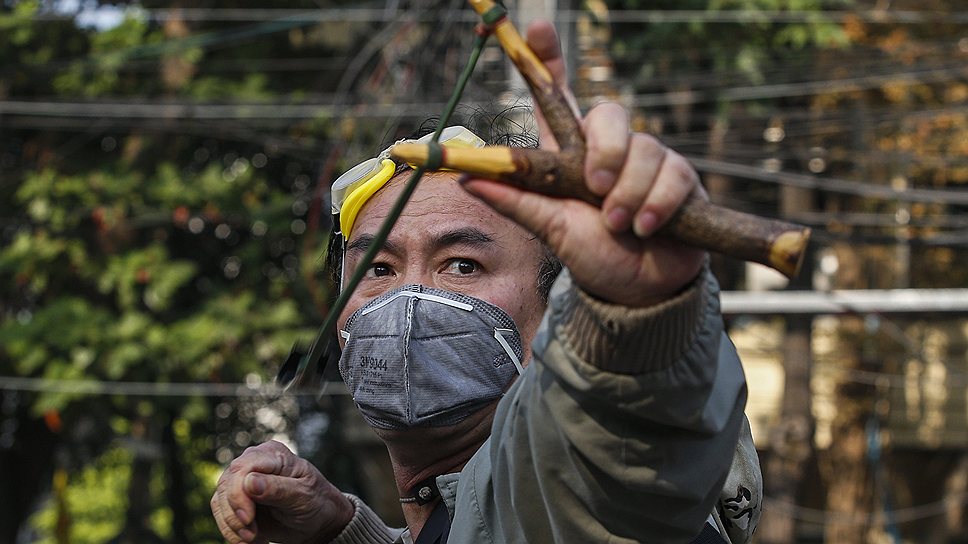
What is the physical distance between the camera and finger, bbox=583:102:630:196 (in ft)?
4.24

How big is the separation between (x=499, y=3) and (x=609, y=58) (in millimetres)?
9169

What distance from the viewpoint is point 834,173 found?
1205cm

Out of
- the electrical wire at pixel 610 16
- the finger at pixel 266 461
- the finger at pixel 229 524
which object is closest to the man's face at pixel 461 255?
the finger at pixel 266 461

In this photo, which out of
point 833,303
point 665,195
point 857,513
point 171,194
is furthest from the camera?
point 857,513

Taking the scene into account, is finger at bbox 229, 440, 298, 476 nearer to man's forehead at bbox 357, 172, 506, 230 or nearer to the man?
man's forehead at bbox 357, 172, 506, 230

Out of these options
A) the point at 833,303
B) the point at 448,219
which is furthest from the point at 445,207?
the point at 833,303

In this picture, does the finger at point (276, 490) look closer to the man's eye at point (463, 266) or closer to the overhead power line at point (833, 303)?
the man's eye at point (463, 266)

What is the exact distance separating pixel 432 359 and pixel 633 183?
0.94m

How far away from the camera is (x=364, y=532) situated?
255 centimetres

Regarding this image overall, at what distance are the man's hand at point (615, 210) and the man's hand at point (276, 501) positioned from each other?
1.10 meters

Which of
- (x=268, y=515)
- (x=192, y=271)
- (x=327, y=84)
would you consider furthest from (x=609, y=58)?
(x=268, y=515)

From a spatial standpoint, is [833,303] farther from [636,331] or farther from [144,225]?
[636,331]

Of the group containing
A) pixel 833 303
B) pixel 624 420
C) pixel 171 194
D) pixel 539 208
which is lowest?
pixel 171 194

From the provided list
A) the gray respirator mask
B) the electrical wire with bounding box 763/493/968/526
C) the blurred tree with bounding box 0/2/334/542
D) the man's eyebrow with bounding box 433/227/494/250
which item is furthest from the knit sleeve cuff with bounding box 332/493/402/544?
the electrical wire with bounding box 763/493/968/526
